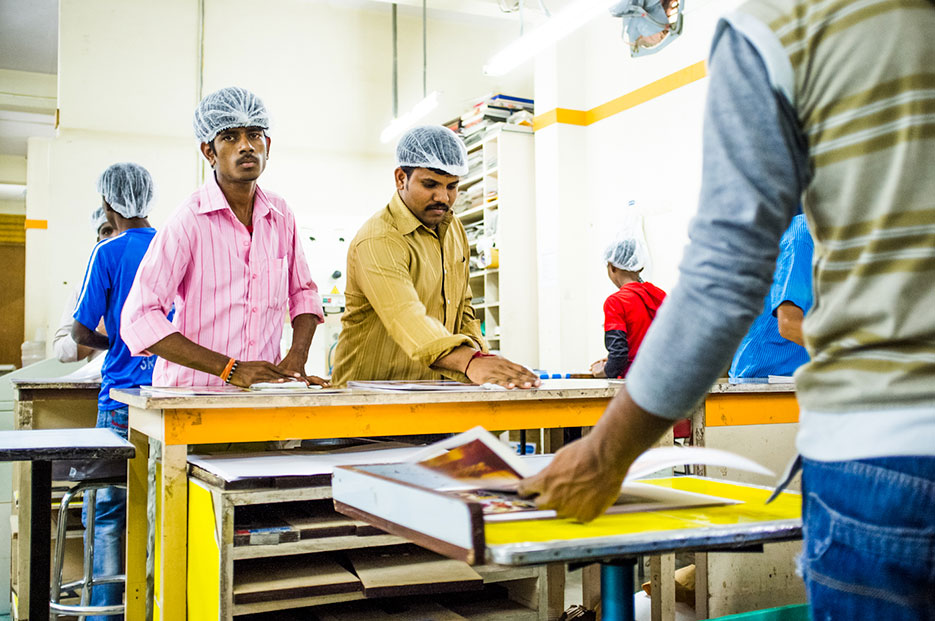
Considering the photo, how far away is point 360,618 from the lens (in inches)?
68.6

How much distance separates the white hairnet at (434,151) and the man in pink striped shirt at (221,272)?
1.44ft

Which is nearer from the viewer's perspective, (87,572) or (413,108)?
(87,572)

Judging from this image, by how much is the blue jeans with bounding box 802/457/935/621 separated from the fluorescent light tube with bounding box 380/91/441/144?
5.33m

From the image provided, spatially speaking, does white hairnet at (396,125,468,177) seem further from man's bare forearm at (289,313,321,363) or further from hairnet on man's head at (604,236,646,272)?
hairnet on man's head at (604,236,646,272)

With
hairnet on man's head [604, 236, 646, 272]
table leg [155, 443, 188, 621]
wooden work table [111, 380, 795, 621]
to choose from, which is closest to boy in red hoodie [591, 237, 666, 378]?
hairnet on man's head [604, 236, 646, 272]

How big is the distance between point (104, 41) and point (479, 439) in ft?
22.0

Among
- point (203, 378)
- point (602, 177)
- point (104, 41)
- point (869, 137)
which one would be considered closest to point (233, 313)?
point (203, 378)

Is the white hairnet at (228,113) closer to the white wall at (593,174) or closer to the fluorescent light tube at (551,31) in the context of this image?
the fluorescent light tube at (551,31)

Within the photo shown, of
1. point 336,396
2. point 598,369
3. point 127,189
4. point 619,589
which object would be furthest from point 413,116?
point 619,589

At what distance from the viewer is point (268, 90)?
7.02 meters

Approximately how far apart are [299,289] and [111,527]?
99 cm

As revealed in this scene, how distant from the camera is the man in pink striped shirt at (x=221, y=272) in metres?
2.17

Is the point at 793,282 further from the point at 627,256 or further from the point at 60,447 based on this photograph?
the point at 627,256

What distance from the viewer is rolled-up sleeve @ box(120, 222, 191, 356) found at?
2145 mm
